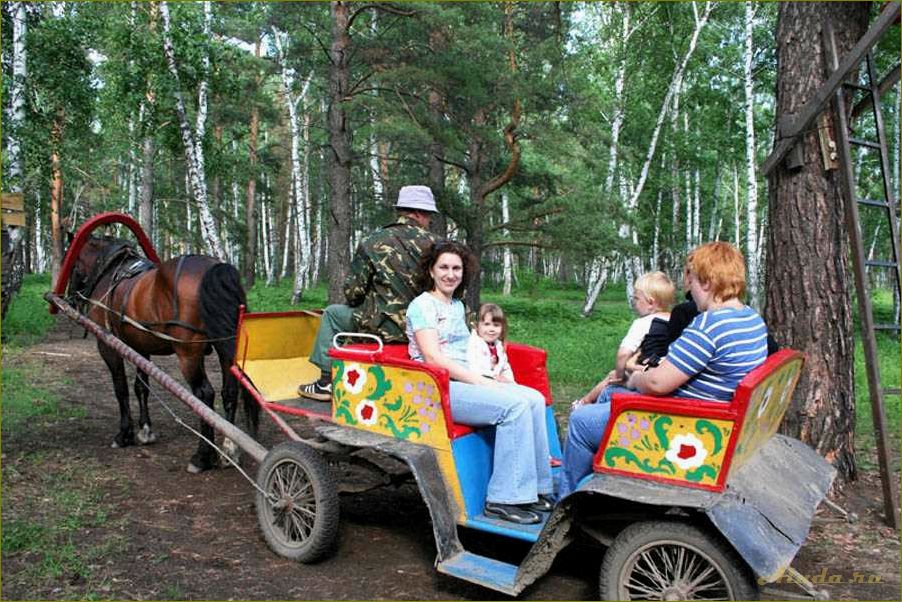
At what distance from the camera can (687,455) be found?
3.16m

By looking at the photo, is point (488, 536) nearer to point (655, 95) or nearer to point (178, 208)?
point (655, 95)

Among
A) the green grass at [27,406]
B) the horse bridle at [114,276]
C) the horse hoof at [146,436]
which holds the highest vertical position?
the horse bridle at [114,276]

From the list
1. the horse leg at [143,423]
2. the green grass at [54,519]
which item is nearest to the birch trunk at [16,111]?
the horse leg at [143,423]

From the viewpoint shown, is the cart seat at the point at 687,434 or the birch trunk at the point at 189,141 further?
the birch trunk at the point at 189,141

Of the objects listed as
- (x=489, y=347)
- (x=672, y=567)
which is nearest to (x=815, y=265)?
(x=489, y=347)

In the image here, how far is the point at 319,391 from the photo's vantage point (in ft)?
16.0

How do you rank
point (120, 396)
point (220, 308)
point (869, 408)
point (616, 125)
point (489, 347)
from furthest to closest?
point (616, 125)
point (869, 408)
point (120, 396)
point (220, 308)
point (489, 347)

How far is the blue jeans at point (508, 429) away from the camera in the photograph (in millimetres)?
3725

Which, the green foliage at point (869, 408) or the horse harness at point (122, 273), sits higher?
the horse harness at point (122, 273)

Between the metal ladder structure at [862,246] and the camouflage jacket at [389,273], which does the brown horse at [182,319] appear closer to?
the camouflage jacket at [389,273]

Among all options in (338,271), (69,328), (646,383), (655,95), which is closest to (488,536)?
(646,383)

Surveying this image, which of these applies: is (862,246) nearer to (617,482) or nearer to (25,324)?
(617,482)

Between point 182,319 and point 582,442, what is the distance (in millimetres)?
3754

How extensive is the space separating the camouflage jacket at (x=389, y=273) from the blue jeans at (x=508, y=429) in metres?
0.85
